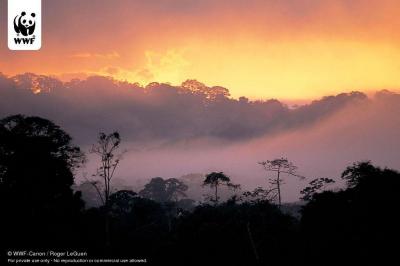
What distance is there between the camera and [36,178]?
5262 cm

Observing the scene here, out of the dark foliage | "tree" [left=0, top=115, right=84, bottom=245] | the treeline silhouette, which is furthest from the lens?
"tree" [left=0, top=115, right=84, bottom=245]

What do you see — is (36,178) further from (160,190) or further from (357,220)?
(160,190)

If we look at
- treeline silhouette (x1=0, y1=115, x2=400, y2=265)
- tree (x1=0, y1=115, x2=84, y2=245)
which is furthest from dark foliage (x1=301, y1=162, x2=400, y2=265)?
tree (x1=0, y1=115, x2=84, y2=245)

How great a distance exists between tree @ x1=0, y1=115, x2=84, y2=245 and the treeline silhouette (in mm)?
116

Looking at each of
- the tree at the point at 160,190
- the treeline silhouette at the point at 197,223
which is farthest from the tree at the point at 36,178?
the tree at the point at 160,190

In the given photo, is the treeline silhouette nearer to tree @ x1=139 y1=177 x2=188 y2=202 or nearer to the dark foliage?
the dark foliage

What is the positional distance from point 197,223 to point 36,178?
2234 centimetres

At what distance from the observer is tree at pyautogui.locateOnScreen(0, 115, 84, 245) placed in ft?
153

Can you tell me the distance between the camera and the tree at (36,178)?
153 feet

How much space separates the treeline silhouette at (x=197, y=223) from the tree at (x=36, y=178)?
0.12m

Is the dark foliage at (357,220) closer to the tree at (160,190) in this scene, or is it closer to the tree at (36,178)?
the tree at (36,178)

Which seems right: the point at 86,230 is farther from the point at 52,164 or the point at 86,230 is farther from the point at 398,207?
the point at 398,207

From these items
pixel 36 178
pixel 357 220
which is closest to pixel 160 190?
pixel 36 178

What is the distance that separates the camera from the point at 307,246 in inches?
1790
